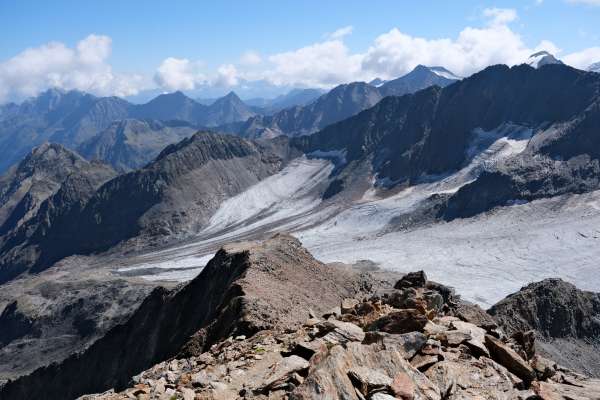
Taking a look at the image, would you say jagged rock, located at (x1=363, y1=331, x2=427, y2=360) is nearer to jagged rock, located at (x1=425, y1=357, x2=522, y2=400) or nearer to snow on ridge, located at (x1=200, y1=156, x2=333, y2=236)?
jagged rock, located at (x1=425, y1=357, x2=522, y2=400)

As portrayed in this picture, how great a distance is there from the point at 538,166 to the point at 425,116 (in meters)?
56.0

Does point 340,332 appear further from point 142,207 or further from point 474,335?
point 142,207

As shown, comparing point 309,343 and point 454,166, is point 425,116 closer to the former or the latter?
point 454,166

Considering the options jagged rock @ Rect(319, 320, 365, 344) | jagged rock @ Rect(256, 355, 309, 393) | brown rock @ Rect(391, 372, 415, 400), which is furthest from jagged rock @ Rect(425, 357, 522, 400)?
jagged rock @ Rect(256, 355, 309, 393)

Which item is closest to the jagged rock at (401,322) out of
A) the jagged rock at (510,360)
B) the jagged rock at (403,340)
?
the jagged rock at (403,340)

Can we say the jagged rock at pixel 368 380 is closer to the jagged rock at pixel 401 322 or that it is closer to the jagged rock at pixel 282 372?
the jagged rock at pixel 282 372

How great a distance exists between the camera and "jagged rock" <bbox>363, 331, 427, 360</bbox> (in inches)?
619

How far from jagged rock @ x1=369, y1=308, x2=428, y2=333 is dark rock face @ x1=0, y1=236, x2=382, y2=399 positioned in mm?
7060

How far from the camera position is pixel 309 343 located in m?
16.5

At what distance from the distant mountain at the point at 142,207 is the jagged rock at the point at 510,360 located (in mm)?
126193

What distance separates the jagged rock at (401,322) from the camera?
17.3 meters

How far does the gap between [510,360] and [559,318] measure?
124ft

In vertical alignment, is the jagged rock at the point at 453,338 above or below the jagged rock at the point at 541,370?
above

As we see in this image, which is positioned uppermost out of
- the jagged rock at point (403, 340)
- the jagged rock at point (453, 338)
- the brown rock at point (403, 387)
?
the jagged rock at point (403, 340)
